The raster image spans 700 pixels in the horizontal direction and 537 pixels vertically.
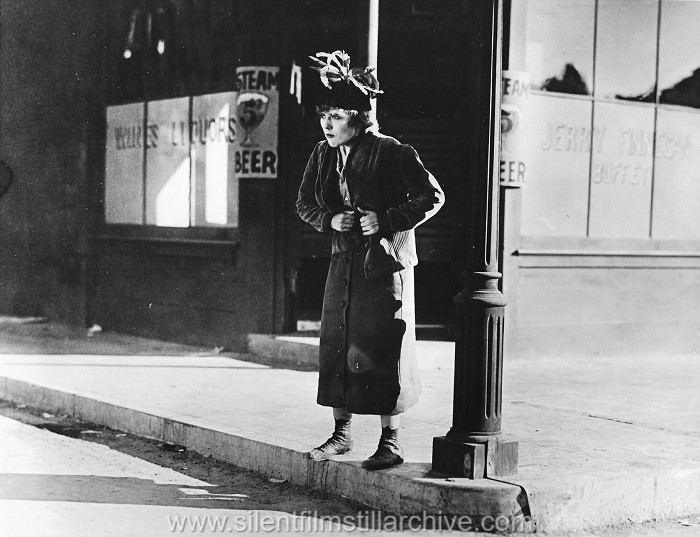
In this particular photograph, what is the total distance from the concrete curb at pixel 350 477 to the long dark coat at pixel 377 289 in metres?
0.38

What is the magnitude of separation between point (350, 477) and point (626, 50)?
6.91m

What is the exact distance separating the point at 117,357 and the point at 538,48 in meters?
5.26

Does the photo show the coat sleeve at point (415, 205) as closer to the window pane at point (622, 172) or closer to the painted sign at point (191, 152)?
the painted sign at point (191, 152)

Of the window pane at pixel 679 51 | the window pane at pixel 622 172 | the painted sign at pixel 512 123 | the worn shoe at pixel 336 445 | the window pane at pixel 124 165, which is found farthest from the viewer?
the window pane at pixel 124 165

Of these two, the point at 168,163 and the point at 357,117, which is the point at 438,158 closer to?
the point at 168,163

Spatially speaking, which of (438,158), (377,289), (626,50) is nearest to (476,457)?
(377,289)

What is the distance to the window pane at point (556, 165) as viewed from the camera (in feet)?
35.4

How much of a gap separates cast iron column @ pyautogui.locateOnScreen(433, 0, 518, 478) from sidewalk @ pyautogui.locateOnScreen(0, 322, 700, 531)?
8.0 inches

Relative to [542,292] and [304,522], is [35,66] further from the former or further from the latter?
[304,522]

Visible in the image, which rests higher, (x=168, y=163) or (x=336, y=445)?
(x=168, y=163)

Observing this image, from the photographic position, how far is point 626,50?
1126 centimetres

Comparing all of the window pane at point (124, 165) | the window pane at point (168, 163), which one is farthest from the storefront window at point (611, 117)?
the window pane at point (124, 165)

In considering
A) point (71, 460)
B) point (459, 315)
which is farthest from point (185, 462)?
point (459, 315)

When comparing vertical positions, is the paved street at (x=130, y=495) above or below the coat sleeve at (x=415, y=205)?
below
